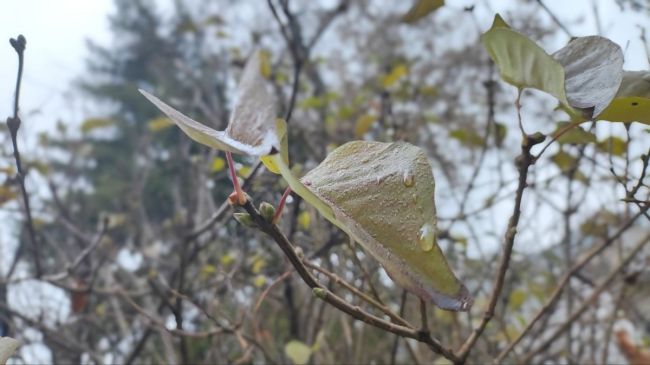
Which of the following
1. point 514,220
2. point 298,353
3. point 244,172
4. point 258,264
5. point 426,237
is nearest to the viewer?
point 426,237

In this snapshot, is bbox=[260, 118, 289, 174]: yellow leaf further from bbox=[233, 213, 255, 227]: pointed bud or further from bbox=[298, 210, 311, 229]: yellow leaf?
bbox=[298, 210, 311, 229]: yellow leaf

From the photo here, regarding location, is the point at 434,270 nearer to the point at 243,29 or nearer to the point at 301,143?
the point at 301,143

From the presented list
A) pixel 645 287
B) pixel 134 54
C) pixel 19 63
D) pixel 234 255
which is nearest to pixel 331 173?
pixel 19 63

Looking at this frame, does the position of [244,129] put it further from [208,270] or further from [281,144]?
[208,270]

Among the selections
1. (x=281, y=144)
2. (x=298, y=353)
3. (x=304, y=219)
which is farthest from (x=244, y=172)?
(x=281, y=144)

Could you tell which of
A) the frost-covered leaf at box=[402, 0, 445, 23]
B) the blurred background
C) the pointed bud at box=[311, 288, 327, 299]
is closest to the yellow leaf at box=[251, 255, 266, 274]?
the blurred background

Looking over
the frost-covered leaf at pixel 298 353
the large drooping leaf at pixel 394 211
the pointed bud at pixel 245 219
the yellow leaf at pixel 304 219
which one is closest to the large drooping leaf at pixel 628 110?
the large drooping leaf at pixel 394 211

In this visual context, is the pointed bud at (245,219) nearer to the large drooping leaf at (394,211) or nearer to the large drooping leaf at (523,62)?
the large drooping leaf at (394,211)
